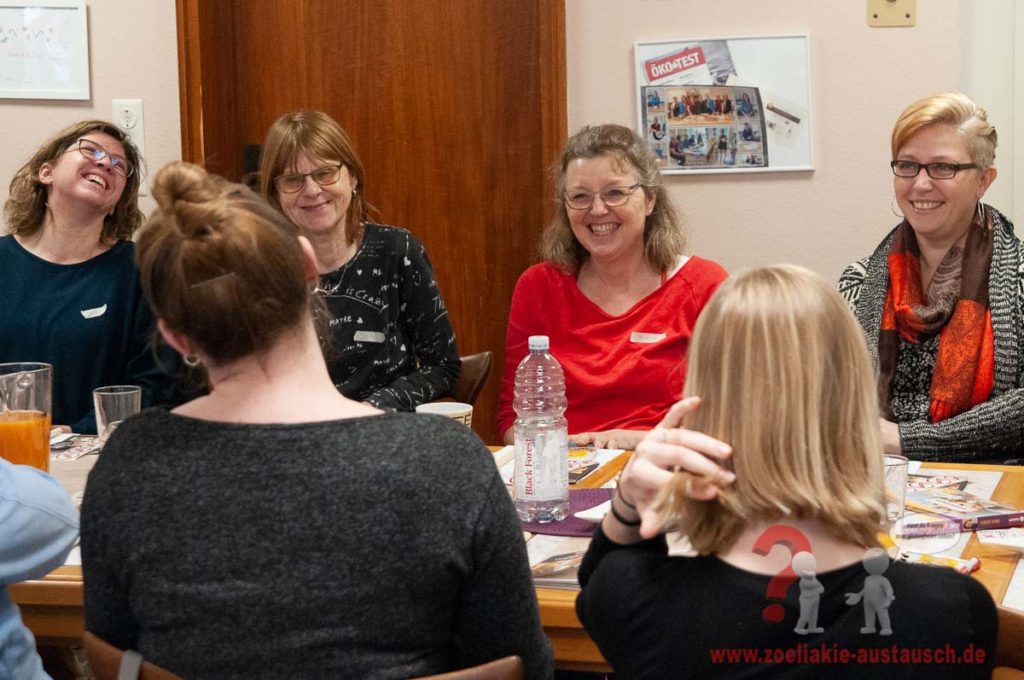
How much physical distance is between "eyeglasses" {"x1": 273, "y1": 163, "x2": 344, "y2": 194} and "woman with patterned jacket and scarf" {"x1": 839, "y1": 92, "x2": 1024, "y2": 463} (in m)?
1.39

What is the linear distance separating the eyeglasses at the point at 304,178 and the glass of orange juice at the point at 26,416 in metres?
0.96

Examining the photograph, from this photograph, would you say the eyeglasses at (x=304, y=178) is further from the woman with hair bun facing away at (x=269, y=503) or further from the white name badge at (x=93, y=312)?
the woman with hair bun facing away at (x=269, y=503)

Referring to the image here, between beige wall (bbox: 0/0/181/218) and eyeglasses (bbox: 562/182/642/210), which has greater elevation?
beige wall (bbox: 0/0/181/218)

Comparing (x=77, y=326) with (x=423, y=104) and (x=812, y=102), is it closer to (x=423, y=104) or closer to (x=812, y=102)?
→ (x=423, y=104)

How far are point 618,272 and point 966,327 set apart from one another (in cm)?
84

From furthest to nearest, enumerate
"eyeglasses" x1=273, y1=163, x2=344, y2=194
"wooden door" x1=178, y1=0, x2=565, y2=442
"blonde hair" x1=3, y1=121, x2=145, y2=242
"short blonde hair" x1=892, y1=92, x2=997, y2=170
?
"wooden door" x1=178, y1=0, x2=565, y2=442 → "blonde hair" x1=3, y1=121, x2=145, y2=242 → "eyeglasses" x1=273, y1=163, x2=344, y2=194 → "short blonde hair" x1=892, y1=92, x2=997, y2=170

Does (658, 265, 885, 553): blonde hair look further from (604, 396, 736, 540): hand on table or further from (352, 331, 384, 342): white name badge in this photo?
(352, 331, 384, 342): white name badge

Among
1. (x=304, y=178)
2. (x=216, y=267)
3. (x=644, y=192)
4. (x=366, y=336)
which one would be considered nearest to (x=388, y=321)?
(x=366, y=336)

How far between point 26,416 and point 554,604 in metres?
1.06

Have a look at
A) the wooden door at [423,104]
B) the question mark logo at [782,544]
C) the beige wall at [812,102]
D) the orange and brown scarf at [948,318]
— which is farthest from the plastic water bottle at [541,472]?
the wooden door at [423,104]

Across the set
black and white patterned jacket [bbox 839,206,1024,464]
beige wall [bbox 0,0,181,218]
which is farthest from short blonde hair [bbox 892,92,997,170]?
beige wall [bbox 0,0,181,218]

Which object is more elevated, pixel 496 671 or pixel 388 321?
pixel 388 321

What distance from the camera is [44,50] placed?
3.55 metres

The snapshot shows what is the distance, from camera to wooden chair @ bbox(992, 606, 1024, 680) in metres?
1.09
